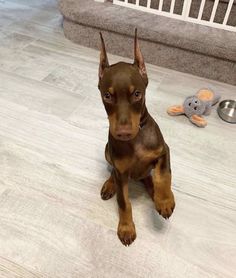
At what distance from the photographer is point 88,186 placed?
4.58ft

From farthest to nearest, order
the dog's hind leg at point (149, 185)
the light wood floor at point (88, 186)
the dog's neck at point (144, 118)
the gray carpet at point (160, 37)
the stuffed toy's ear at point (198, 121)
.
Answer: the gray carpet at point (160, 37)
the stuffed toy's ear at point (198, 121)
the dog's hind leg at point (149, 185)
the light wood floor at point (88, 186)
the dog's neck at point (144, 118)

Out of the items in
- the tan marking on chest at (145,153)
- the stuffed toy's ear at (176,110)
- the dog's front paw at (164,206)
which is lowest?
the stuffed toy's ear at (176,110)

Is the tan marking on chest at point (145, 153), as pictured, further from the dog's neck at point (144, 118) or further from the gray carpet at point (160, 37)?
the gray carpet at point (160, 37)

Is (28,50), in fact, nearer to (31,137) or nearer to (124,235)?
(31,137)

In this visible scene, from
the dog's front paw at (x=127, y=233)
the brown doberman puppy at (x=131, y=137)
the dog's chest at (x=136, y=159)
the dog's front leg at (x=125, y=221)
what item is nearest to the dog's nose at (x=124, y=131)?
the brown doberman puppy at (x=131, y=137)

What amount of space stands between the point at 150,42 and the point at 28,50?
0.81m

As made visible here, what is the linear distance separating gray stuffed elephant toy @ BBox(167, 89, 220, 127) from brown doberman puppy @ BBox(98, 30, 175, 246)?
0.62 meters

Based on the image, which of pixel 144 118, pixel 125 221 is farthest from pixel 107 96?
pixel 125 221

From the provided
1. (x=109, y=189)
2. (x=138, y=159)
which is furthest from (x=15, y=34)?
(x=138, y=159)

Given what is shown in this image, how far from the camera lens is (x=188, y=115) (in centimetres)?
171

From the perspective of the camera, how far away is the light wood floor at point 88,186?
1158mm

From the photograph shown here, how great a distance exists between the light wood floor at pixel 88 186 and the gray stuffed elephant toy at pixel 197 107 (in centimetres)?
4

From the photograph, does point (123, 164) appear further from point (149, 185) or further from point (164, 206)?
point (149, 185)

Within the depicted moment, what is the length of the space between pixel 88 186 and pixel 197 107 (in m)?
0.68
